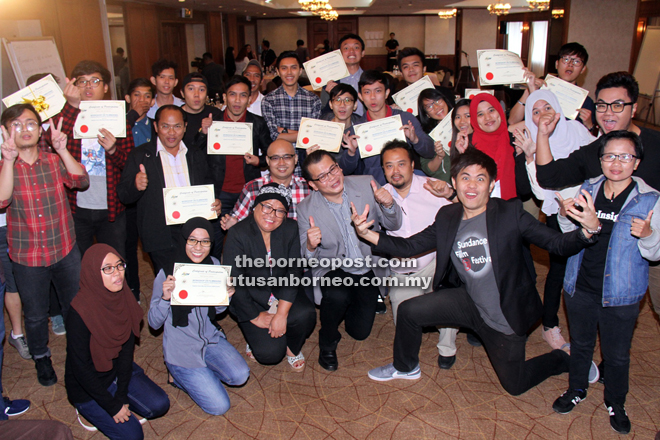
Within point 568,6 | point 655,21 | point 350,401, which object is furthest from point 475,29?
point 350,401

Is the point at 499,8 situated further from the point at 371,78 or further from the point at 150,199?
the point at 150,199

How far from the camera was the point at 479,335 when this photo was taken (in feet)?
8.88

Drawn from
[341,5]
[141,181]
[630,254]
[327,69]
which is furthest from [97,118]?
[341,5]

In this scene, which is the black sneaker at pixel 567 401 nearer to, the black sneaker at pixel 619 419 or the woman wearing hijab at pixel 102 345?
the black sneaker at pixel 619 419

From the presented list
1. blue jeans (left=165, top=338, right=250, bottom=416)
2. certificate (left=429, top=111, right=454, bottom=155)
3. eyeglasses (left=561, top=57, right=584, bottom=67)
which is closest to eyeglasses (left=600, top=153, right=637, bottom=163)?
certificate (left=429, top=111, right=454, bottom=155)

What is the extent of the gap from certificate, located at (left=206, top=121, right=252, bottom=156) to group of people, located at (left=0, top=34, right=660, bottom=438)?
0.07 m

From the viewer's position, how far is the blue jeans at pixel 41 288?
284cm

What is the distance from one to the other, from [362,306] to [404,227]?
617 mm

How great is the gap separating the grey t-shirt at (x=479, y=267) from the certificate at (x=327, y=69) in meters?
2.07

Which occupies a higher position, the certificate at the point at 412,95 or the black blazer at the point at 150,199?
the certificate at the point at 412,95

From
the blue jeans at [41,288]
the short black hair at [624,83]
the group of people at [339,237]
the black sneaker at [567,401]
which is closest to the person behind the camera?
the group of people at [339,237]

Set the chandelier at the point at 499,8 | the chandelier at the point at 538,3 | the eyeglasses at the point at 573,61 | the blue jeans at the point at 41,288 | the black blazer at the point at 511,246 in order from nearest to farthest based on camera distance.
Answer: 1. the black blazer at the point at 511,246
2. the blue jeans at the point at 41,288
3. the eyeglasses at the point at 573,61
4. the chandelier at the point at 538,3
5. the chandelier at the point at 499,8

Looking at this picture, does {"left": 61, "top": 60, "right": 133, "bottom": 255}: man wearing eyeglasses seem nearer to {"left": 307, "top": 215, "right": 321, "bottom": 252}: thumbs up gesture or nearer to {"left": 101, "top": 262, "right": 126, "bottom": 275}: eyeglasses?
{"left": 101, "top": 262, "right": 126, "bottom": 275}: eyeglasses

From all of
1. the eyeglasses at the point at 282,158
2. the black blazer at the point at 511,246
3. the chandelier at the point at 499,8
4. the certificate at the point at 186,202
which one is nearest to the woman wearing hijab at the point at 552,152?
the black blazer at the point at 511,246
